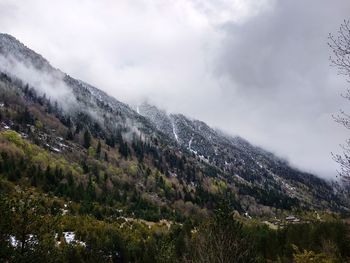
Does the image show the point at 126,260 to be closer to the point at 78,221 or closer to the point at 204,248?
the point at 78,221

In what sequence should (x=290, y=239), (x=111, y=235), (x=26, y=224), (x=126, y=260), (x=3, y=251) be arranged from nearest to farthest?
(x=3, y=251)
(x=26, y=224)
(x=290, y=239)
(x=126, y=260)
(x=111, y=235)

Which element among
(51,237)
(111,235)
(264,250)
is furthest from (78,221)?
(51,237)

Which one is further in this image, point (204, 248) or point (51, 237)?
point (51, 237)

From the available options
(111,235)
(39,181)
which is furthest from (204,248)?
(39,181)

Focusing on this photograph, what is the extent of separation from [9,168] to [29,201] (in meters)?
155

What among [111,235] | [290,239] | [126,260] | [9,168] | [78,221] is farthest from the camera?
[9,168]

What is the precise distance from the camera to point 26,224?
3294cm

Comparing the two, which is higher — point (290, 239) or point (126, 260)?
point (290, 239)

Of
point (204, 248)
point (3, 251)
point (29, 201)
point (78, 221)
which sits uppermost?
point (204, 248)

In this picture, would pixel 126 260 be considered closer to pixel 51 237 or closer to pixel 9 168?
pixel 51 237

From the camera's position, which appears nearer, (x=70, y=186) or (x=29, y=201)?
(x=29, y=201)

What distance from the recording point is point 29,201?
34.3 metres

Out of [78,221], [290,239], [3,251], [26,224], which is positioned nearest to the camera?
[3,251]

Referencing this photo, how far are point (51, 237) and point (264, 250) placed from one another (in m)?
73.5
